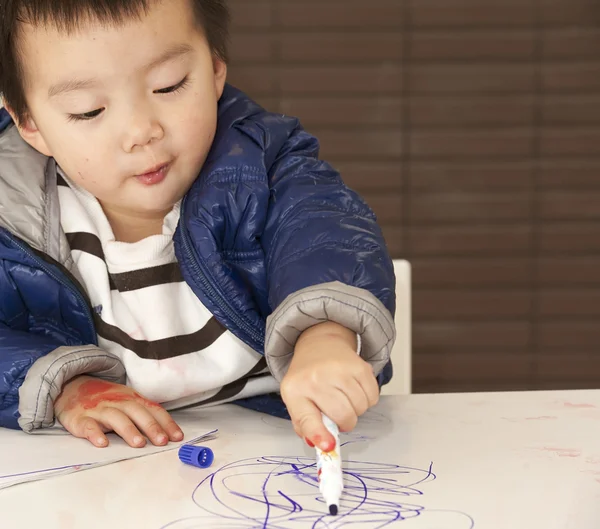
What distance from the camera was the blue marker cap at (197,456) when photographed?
0.66 metres

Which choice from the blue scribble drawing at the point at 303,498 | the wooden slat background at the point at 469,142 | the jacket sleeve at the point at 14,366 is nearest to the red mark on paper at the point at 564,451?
the blue scribble drawing at the point at 303,498

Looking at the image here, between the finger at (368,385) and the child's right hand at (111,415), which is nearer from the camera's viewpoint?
the finger at (368,385)

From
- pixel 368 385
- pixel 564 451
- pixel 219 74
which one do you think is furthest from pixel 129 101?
pixel 564 451

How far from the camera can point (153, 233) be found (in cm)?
101

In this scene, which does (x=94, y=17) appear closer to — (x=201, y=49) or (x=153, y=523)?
(x=201, y=49)

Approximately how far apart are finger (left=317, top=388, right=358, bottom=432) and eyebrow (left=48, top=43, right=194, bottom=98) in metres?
0.38

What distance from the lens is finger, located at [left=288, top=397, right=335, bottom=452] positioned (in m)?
0.59

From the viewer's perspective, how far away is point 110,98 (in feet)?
2.69

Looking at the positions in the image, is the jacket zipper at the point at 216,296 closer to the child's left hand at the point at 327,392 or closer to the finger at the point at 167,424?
the finger at the point at 167,424

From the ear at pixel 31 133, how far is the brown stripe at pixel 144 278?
0.53 feet

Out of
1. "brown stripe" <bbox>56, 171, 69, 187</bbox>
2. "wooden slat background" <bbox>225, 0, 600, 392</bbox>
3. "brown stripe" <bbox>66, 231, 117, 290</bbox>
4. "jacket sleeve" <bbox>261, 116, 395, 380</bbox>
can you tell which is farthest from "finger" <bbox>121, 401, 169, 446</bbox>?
"wooden slat background" <bbox>225, 0, 600, 392</bbox>

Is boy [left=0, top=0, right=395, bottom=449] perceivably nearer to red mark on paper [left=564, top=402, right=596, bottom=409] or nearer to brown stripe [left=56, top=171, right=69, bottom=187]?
brown stripe [left=56, top=171, right=69, bottom=187]

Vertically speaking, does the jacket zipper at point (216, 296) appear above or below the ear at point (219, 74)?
below

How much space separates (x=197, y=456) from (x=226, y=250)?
290 mm
